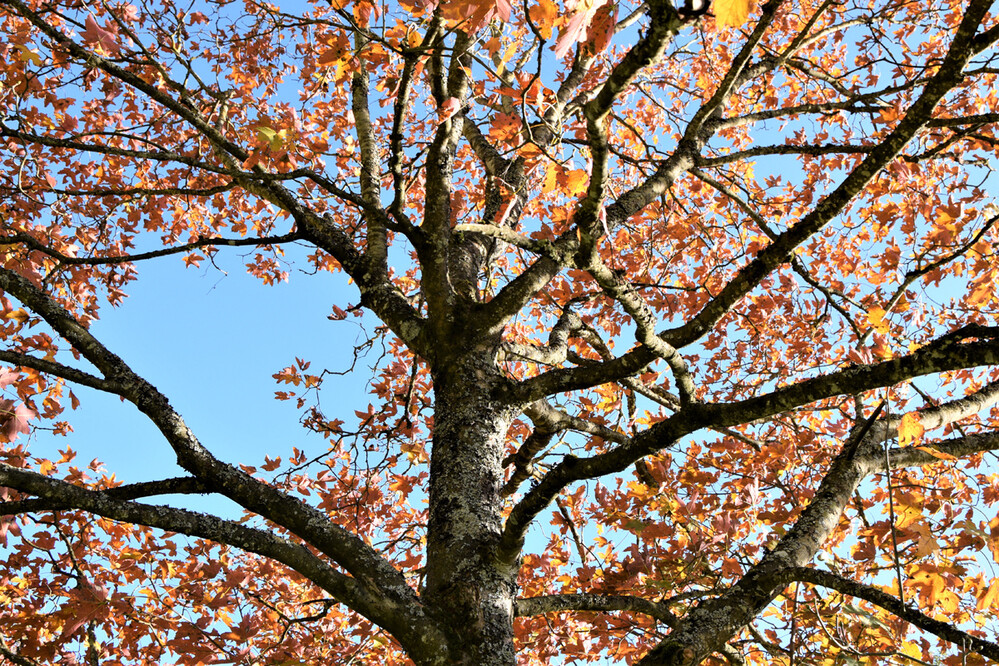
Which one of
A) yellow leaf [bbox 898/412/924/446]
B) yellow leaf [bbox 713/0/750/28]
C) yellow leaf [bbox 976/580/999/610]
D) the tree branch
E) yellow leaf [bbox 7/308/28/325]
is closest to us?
yellow leaf [bbox 713/0/750/28]

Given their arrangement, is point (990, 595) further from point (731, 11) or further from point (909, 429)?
point (731, 11)

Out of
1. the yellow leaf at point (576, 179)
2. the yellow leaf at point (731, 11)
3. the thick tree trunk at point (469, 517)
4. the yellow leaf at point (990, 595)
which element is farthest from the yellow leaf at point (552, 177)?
the yellow leaf at point (990, 595)

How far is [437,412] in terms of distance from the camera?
11.8 feet

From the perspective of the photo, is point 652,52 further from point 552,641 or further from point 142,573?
point 142,573

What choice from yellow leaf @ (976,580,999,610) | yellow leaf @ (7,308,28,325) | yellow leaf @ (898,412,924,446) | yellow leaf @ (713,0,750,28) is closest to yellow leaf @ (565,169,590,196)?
yellow leaf @ (713,0,750,28)

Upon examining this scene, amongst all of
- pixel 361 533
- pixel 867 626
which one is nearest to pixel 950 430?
pixel 867 626

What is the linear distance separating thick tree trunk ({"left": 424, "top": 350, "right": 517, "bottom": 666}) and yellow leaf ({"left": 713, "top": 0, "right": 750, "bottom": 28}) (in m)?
2.26

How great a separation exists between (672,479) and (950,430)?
1.82 metres

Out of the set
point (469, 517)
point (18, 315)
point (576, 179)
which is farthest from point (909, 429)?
point (18, 315)

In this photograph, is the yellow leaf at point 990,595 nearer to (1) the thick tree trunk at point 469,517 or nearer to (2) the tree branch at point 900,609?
(2) the tree branch at point 900,609

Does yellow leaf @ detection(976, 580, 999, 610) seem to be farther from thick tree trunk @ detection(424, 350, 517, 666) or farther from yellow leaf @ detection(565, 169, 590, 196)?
yellow leaf @ detection(565, 169, 590, 196)

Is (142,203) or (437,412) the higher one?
(142,203)

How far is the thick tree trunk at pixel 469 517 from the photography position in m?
2.69

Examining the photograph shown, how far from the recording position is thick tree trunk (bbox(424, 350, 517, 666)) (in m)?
2.69
